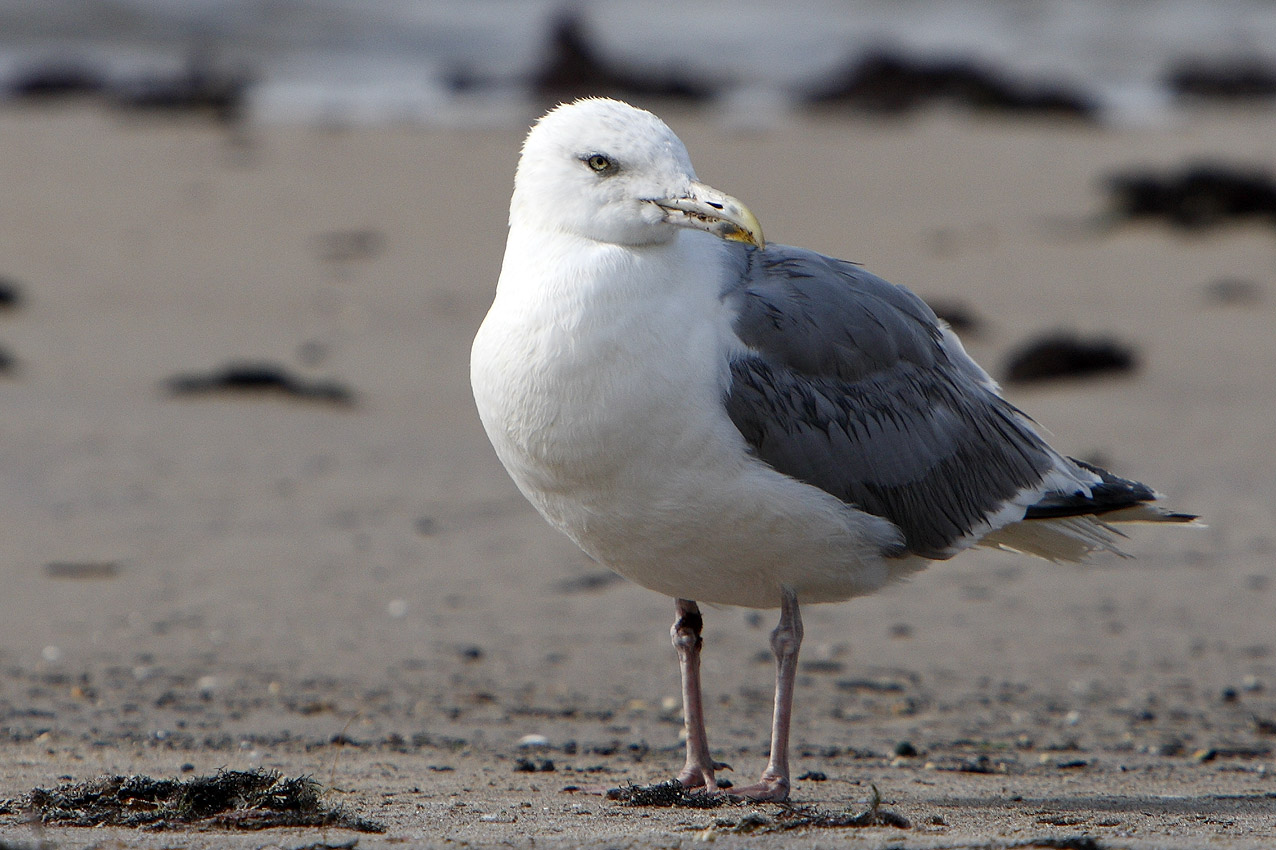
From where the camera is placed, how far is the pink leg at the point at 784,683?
442 centimetres

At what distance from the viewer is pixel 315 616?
639 centimetres

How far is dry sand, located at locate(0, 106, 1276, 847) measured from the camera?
15.4 ft

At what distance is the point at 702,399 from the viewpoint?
4133 millimetres

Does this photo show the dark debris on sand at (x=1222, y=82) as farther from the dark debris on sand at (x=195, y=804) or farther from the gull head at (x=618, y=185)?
the dark debris on sand at (x=195, y=804)

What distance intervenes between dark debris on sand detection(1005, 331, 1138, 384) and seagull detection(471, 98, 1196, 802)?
4.92 metres

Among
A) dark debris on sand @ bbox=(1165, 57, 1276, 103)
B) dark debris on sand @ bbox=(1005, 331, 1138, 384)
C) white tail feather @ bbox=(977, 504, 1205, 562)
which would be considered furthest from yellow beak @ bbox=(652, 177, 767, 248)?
dark debris on sand @ bbox=(1165, 57, 1276, 103)

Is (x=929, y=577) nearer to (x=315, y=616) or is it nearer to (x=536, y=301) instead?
(x=315, y=616)

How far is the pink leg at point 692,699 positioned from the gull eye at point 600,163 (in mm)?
1320

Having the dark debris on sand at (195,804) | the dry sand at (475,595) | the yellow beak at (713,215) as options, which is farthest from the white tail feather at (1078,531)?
the dark debris on sand at (195,804)

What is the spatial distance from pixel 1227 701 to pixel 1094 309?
19.6 feet

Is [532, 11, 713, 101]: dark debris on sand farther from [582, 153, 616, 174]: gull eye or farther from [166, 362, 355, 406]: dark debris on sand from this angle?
[582, 153, 616, 174]: gull eye

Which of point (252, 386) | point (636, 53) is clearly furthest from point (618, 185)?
point (636, 53)

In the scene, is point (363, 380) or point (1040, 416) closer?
point (1040, 416)

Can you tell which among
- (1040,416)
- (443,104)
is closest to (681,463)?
(1040,416)
